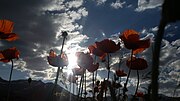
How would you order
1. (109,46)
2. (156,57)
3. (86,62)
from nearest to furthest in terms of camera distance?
(156,57) → (109,46) → (86,62)

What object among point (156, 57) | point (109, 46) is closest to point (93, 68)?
point (109, 46)

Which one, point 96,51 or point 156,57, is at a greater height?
point 96,51

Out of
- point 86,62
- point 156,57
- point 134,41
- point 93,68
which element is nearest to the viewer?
point 156,57

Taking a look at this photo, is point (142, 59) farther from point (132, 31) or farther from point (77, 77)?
point (77, 77)

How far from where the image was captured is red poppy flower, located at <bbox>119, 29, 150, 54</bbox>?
469 cm

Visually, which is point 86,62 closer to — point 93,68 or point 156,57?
point 93,68

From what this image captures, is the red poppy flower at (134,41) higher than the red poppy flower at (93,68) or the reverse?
higher

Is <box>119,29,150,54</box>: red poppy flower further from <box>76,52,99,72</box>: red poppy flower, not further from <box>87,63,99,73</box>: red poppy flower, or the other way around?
<box>87,63,99,73</box>: red poppy flower

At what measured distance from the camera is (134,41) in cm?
470

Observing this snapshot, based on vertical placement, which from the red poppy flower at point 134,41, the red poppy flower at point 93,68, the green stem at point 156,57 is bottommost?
the green stem at point 156,57

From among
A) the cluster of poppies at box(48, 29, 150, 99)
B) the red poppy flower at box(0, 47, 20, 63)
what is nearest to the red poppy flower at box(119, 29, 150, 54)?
the cluster of poppies at box(48, 29, 150, 99)

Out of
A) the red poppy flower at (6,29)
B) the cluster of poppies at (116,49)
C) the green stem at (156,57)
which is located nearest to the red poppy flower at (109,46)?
the cluster of poppies at (116,49)

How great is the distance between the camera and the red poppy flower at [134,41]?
4.69 m

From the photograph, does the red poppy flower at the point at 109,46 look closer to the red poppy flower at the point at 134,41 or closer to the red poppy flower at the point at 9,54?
the red poppy flower at the point at 134,41
